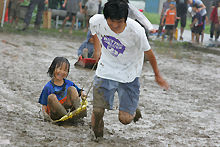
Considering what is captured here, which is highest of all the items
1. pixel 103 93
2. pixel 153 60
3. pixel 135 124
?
pixel 153 60

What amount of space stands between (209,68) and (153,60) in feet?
18.0

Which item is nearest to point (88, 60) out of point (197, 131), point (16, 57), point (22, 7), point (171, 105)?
point (16, 57)

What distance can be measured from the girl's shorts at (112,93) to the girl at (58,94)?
1.57 feet

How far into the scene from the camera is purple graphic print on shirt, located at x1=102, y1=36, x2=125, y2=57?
284 centimetres

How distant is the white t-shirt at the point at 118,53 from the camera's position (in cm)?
279

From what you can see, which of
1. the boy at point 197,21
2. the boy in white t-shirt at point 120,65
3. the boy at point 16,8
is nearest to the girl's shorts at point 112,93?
the boy in white t-shirt at point 120,65

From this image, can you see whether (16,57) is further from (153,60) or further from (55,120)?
(153,60)

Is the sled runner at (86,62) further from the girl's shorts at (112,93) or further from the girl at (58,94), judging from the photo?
the girl's shorts at (112,93)

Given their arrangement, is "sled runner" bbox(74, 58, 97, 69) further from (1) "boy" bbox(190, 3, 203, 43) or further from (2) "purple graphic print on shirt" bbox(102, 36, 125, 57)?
(1) "boy" bbox(190, 3, 203, 43)

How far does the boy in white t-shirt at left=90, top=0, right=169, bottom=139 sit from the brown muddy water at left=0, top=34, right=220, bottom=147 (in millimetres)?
386

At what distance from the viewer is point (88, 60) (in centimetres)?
616

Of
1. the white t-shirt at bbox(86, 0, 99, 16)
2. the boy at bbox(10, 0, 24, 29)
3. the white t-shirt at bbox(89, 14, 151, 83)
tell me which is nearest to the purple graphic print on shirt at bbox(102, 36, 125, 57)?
the white t-shirt at bbox(89, 14, 151, 83)

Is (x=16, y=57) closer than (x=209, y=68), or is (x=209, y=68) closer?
(x=16, y=57)

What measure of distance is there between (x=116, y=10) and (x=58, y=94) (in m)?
1.37
